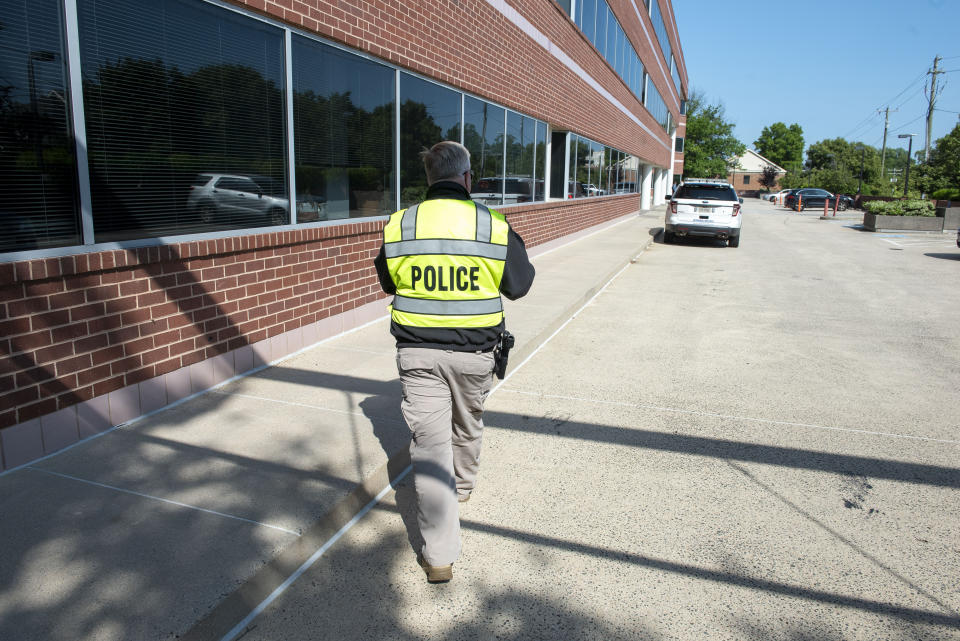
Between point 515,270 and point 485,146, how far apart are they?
28.2 feet

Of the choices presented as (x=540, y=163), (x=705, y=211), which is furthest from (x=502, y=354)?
(x=705, y=211)

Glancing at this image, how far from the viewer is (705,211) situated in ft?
63.2

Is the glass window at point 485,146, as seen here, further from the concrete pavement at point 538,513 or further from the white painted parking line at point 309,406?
the white painted parking line at point 309,406

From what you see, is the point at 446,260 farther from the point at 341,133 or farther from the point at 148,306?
the point at 341,133

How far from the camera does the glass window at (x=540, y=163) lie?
588 inches

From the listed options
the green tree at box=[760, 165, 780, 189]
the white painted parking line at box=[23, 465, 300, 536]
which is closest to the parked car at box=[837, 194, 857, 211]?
the white painted parking line at box=[23, 465, 300, 536]

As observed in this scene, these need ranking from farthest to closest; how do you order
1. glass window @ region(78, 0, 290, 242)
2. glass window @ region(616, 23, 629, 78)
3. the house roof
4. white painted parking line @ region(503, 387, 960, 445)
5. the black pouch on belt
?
the house roof, glass window @ region(616, 23, 629, 78), white painted parking line @ region(503, 387, 960, 445), glass window @ region(78, 0, 290, 242), the black pouch on belt

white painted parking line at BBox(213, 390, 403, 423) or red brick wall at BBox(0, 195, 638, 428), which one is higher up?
red brick wall at BBox(0, 195, 638, 428)

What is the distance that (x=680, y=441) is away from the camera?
4891 millimetres

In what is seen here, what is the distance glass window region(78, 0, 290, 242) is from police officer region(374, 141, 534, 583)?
2378mm

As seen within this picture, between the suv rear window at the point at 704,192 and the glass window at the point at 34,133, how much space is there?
58.2ft

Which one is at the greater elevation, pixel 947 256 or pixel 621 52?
pixel 621 52

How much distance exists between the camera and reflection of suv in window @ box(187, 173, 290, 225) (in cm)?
521

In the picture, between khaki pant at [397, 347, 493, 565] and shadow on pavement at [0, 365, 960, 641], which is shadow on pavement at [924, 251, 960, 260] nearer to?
shadow on pavement at [0, 365, 960, 641]
